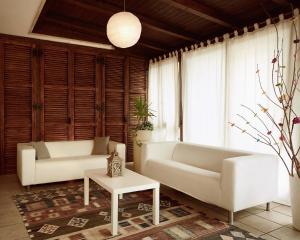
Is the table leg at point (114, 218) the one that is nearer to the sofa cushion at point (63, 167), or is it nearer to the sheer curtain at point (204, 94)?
the sofa cushion at point (63, 167)

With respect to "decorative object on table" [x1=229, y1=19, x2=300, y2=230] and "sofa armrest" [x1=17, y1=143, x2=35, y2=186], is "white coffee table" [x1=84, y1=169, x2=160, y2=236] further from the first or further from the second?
"decorative object on table" [x1=229, y1=19, x2=300, y2=230]

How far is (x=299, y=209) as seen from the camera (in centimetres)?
243

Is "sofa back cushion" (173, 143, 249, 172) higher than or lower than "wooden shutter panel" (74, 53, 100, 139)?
lower

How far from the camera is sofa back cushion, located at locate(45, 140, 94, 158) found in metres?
4.38

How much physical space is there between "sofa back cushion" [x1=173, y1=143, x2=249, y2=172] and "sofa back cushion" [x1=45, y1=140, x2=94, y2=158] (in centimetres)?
160

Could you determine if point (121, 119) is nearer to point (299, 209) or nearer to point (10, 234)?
point (10, 234)

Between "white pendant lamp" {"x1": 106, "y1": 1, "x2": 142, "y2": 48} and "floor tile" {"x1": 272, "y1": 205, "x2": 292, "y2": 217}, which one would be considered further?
"floor tile" {"x1": 272, "y1": 205, "x2": 292, "y2": 217}

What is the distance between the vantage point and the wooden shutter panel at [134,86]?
18.0ft

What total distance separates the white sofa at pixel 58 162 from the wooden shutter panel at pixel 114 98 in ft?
2.28

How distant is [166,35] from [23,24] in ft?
7.42

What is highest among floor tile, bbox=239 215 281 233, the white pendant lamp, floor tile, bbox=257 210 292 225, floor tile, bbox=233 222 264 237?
the white pendant lamp

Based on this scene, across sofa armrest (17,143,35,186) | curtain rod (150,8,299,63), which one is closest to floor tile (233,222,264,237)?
curtain rod (150,8,299,63)

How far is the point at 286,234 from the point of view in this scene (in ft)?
7.83

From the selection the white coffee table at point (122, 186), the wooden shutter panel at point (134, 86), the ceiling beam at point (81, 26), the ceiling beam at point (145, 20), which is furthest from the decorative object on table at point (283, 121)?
the wooden shutter panel at point (134, 86)
